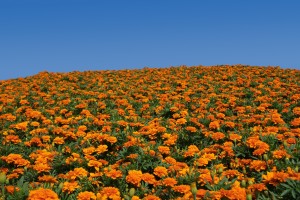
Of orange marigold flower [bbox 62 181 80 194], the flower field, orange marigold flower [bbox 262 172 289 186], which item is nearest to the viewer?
orange marigold flower [bbox 262 172 289 186]

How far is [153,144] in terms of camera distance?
620cm

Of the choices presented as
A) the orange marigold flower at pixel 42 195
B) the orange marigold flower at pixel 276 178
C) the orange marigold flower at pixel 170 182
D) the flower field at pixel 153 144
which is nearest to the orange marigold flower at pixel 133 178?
the flower field at pixel 153 144

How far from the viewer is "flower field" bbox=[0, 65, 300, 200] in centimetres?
422

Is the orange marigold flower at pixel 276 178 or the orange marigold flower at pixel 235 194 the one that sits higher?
the orange marigold flower at pixel 276 178

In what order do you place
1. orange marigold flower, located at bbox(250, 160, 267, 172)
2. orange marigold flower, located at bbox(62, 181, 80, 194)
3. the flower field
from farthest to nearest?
orange marigold flower, located at bbox(250, 160, 267, 172) < orange marigold flower, located at bbox(62, 181, 80, 194) < the flower field

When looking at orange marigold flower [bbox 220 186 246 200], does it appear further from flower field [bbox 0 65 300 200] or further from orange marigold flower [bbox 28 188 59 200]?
orange marigold flower [bbox 28 188 59 200]

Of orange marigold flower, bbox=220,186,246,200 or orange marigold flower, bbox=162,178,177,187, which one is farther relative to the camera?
orange marigold flower, bbox=162,178,177,187

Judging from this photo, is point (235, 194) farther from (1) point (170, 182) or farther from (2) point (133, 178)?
(2) point (133, 178)

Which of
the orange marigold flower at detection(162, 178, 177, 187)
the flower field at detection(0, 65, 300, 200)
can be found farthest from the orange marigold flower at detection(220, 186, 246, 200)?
the orange marigold flower at detection(162, 178, 177, 187)

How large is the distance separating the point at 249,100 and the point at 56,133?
20.5 ft

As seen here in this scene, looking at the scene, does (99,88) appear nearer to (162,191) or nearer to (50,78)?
(50,78)

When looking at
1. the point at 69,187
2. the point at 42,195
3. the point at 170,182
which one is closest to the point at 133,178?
the point at 170,182

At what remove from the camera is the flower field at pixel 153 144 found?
4.22m

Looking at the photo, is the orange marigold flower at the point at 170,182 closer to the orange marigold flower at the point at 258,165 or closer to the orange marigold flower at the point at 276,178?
the orange marigold flower at the point at 276,178
